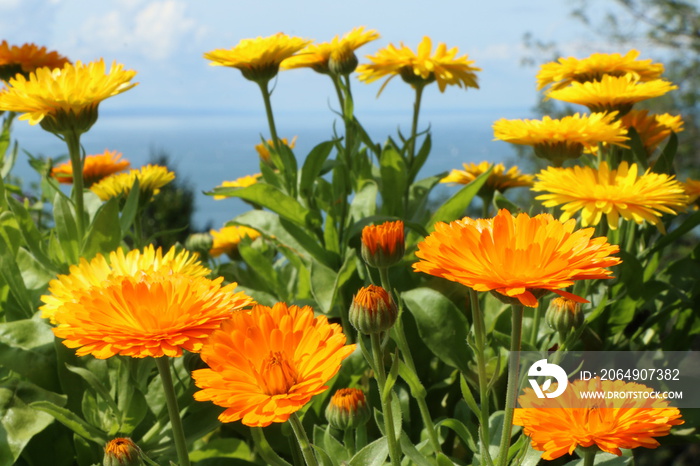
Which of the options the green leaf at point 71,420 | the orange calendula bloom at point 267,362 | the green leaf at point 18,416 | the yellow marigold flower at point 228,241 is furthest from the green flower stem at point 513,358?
the yellow marigold flower at point 228,241

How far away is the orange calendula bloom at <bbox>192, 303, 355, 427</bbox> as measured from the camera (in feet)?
1.95

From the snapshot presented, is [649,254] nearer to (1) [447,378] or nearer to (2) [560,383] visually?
(1) [447,378]

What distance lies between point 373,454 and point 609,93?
2.45ft

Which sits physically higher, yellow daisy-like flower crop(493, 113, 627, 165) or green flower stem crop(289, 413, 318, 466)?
yellow daisy-like flower crop(493, 113, 627, 165)

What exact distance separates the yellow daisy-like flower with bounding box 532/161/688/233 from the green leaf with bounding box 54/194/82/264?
0.67 m

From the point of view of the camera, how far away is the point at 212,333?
2.18 ft

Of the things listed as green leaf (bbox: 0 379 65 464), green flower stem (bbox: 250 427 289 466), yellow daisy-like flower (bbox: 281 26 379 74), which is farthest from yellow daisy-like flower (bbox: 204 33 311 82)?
green flower stem (bbox: 250 427 289 466)

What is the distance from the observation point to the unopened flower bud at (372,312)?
0.68m

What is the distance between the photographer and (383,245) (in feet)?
2.63

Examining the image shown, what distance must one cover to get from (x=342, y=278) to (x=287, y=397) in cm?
54

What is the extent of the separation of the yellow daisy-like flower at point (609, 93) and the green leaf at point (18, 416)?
89 centimetres

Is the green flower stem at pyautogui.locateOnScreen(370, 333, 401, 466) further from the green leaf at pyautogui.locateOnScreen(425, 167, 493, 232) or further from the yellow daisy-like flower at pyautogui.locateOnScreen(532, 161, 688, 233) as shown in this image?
the green leaf at pyautogui.locateOnScreen(425, 167, 493, 232)

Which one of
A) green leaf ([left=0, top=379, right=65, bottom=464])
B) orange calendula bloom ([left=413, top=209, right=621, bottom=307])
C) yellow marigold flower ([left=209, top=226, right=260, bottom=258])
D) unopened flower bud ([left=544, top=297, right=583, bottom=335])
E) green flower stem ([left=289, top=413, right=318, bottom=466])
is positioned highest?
orange calendula bloom ([left=413, top=209, right=621, bottom=307])

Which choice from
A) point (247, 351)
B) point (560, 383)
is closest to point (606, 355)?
point (560, 383)
